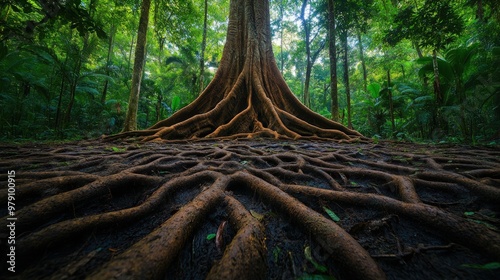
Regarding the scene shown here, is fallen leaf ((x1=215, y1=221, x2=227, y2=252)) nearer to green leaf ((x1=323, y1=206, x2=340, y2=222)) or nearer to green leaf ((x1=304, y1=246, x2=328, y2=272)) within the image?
green leaf ((x1=304, y1=246, x2=328, y2=272))

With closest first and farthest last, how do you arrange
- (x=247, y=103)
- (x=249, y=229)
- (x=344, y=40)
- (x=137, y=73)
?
1. (x=249, y=229)
2. (x=247, y=103)
3. (x=137, y=73)
4. (x=344, y=40)

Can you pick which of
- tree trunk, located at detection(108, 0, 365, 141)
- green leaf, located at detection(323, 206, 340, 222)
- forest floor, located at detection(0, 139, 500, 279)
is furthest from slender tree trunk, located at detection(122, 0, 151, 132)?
green leaf, located at detection(323, 206, 340, 222)

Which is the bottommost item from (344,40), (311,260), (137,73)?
(311,260)

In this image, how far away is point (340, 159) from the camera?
2279mm

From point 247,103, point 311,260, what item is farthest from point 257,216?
point 247,103

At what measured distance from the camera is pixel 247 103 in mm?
5145

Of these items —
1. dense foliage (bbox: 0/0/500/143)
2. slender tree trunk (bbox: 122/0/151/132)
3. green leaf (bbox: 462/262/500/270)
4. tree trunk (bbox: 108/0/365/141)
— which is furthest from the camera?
slender tree trunk (bbox: 122/0/151/132)

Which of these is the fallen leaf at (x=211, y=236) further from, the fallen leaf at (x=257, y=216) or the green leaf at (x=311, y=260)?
the green leaf at (x=311, y=260)

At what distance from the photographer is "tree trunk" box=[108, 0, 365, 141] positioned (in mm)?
4262

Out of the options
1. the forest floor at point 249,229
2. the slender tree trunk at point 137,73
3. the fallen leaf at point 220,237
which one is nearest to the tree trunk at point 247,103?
the slender tree trunk at point 137,73

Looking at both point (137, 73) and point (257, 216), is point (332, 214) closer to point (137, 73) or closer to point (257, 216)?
point (257, 216)

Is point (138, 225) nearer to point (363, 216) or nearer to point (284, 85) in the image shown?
point (363, 216)

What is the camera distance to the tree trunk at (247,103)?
4262mm

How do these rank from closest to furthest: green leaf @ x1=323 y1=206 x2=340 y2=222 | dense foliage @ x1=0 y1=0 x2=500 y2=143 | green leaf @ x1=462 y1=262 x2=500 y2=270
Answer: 1. green leaf @ x1=462 y1=262 x2=500 y2=270
2. green leaf @ x1=323 y1=206 x2=340 y2=222
3. dense foliage @ x1=0 y1=0 x2=500 y2=143
